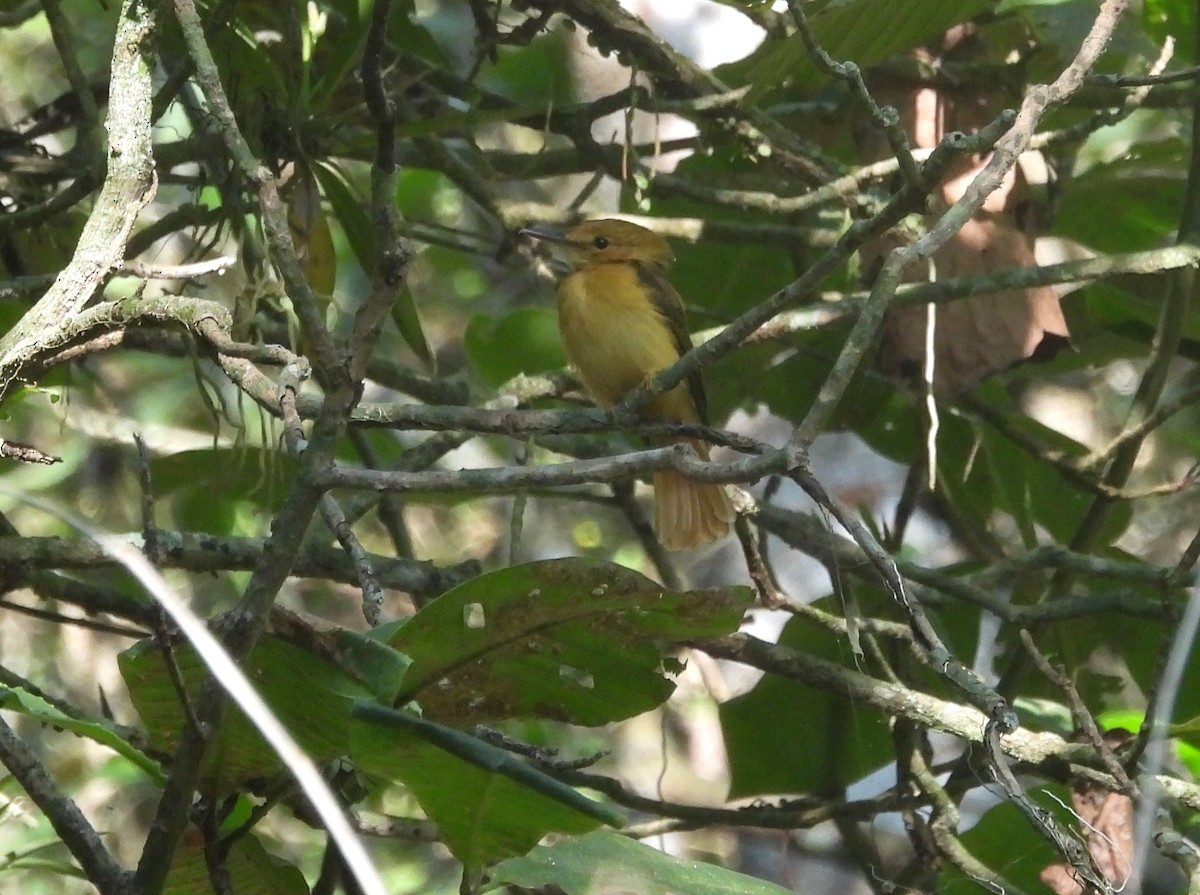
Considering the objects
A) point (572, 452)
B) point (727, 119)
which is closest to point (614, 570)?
point (572, 452)

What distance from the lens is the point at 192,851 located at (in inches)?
67.1

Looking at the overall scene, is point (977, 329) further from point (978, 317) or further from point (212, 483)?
point (212, 483)

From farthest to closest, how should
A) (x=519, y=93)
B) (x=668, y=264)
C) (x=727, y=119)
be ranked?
(x=668, y=264) → (x=519, y=93) → (x=727, y=119)

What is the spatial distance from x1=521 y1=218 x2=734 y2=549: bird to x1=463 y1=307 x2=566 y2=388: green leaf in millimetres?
103

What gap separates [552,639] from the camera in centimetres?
167

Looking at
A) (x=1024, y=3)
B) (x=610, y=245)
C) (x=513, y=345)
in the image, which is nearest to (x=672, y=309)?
(x=610, y=245)

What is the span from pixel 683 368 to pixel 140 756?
0.91 meters

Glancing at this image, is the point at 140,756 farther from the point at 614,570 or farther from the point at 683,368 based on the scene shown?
the point at 683,368

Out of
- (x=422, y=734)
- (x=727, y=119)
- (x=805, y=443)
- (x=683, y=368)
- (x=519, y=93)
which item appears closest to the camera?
(x=422, y=734)

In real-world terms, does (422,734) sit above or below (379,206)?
below

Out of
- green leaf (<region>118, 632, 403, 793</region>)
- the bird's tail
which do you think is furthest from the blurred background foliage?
the bird's tail

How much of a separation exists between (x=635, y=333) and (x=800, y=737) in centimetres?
125

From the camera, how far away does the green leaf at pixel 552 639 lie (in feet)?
5.03

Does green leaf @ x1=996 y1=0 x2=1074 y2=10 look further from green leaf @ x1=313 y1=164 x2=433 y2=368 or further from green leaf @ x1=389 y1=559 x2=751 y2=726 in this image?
green leaf @ x1=389 y1=559 x2=751 y2=726
